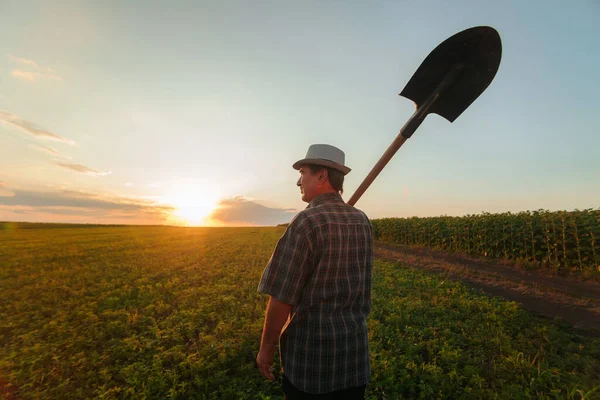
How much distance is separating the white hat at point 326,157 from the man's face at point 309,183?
2.9 inches

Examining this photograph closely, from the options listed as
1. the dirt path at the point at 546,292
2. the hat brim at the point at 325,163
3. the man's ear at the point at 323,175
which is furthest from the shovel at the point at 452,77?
the dirt path at the point at 546,292

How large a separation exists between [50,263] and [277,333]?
19.5 m

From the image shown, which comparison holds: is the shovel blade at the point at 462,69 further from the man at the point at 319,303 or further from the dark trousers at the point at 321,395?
the dark trousers at the point at 321,395

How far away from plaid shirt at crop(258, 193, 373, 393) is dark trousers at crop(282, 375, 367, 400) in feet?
0.19

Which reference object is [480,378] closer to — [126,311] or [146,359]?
[146,359]

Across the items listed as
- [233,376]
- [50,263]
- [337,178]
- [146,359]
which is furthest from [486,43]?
[50,263]

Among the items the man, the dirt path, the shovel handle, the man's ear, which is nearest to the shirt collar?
the man

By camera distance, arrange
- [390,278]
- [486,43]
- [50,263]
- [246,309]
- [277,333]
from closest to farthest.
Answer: [277,333] → [486,43] → [246,309] → [390,278] → [50,263]

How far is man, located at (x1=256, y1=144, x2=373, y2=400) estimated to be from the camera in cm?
183

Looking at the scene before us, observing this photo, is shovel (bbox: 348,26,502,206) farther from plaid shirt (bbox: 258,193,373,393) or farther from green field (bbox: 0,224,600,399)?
green field (bbox: 0,224,600,399)

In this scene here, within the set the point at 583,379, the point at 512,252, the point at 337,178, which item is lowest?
the point at 583,379

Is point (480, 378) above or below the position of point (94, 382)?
above

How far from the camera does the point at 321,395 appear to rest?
1925 millimetres

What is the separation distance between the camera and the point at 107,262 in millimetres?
15992
